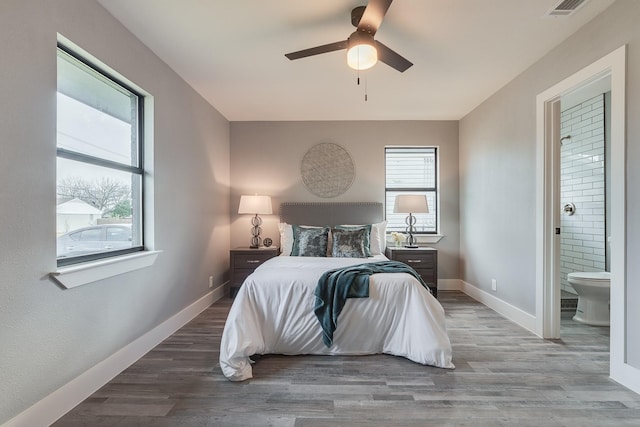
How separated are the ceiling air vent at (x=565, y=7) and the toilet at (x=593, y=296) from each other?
8.04 ft

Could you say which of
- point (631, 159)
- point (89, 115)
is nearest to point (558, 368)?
point (631, 159)

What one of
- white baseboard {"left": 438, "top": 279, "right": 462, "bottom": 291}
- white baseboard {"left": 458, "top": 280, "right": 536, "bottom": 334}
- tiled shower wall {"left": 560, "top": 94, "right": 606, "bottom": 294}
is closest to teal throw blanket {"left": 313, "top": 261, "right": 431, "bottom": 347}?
white baseboard {"left": 458, "top": 280, "right": 536, "bottom": 334}

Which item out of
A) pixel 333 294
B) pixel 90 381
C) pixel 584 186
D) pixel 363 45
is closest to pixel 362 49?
pixel 363 45

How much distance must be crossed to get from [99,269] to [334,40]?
94.7 inches

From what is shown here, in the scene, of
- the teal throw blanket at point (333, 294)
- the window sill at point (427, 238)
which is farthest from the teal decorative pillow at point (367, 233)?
the teal throw blanket at point (333, 294)

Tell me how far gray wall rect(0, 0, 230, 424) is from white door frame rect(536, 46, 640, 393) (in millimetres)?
3472

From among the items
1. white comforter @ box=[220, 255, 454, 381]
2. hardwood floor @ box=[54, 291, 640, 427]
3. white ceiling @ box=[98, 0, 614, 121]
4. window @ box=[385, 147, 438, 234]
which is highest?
white ceiling @ box=[98, 0, 614, 121]

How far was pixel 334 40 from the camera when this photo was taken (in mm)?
2463

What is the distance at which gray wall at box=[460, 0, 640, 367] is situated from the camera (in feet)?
6.40

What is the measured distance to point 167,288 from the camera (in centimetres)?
288

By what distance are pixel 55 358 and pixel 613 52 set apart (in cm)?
400

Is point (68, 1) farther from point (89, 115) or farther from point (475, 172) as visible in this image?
point (475, 172)

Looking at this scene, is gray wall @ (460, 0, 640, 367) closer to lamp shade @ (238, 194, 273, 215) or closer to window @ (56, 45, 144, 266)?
lamp shade @ (238, 194, 273, 215)

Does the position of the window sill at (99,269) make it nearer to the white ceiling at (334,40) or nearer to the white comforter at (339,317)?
the white comforter at (339,317)
